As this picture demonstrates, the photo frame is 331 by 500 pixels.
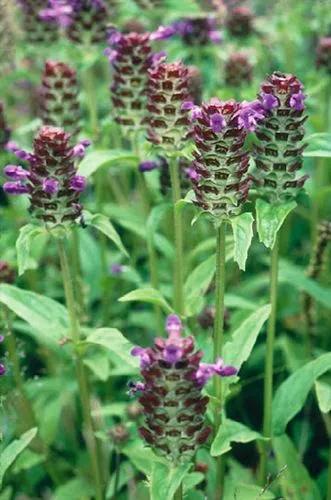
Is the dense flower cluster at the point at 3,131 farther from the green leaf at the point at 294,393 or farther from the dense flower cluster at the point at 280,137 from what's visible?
the green leaf at the point at 294,393

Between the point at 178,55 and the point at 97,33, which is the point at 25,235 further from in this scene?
the point at 178,55

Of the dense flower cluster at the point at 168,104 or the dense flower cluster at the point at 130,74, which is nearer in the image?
the dense flower cluster at the point at 168,104

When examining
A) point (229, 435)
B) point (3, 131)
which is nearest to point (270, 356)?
point (229, 435)

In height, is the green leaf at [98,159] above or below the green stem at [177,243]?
above

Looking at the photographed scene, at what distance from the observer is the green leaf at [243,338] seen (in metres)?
3.67

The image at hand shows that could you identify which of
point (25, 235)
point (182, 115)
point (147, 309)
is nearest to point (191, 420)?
point (25, 235)

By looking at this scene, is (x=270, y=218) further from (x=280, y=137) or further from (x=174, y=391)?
(x=174, y=391)

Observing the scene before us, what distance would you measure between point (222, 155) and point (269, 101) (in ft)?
1.07

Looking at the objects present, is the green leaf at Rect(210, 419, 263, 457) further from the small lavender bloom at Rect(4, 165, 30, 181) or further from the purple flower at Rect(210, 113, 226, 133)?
the small lavender bloom at Rect(4, 165, 30, 181)

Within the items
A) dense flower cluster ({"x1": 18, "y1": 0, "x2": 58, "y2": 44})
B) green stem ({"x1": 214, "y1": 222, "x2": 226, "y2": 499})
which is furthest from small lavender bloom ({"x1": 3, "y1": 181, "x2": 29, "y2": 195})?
dense flower cluster ({"x1": 18, "y1": 0, "x2": 58, "y2": 44})

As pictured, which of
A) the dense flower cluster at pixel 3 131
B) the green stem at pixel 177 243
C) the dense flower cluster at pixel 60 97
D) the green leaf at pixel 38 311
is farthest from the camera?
the dense flower cluster at pixel 3 131

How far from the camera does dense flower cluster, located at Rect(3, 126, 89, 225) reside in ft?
11.8

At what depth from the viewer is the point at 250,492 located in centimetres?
370

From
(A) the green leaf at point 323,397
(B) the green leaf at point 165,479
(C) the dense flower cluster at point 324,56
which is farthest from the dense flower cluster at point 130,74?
(B) the green leaf at point 165,479
